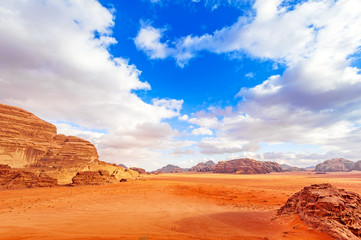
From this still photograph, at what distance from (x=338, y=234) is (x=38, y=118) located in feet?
215

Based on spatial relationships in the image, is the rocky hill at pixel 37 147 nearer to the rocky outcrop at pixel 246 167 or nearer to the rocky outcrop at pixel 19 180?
the rocky outcrop at pixel 19 180

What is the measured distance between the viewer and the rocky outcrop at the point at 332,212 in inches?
222

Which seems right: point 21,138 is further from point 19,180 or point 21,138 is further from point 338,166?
point 338,166

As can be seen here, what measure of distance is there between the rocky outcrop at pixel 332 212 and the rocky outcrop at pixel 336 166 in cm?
10373

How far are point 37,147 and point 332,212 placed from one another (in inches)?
2364

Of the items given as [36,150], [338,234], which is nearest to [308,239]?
[338,234]

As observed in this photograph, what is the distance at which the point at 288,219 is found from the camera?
7.46 metres

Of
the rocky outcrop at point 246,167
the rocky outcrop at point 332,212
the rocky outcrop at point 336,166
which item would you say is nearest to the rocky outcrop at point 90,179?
the rocky outcrop at point 332,212

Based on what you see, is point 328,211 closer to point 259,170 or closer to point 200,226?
point 200,226

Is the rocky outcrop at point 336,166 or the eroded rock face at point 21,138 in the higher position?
the eroded rock face at point 21,138

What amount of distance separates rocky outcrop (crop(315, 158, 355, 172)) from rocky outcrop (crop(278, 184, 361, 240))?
104 meters

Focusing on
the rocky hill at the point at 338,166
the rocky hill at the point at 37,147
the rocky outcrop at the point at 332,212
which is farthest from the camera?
the rocky hill at the point at 338,166

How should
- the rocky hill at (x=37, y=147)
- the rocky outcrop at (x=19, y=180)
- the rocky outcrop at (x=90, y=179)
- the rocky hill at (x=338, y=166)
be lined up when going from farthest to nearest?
the rocky hill at (x=338, y=166) → the rocky hill at (x=37, y=147) → the rocky outcrop at (x=90, y=179) → the rocky outcrop at (x=19, y=180)

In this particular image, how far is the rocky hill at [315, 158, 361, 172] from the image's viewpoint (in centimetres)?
8200
